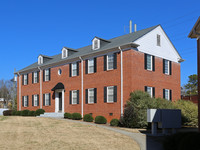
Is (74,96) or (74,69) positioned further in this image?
(74,69)

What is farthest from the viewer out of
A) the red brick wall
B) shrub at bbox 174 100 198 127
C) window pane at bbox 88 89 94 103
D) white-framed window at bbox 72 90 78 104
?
white-framed window at bbox 72 90 78 104

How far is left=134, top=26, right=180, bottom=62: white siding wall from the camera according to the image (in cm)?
2537

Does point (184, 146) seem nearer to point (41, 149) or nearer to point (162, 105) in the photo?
point (41, 149)

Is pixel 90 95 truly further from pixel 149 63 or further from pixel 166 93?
pixel 166 93

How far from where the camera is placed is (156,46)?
26859 millimetres

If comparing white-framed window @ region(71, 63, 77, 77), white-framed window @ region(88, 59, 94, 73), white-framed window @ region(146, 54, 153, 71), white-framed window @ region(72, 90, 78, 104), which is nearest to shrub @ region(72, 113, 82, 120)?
white-framed window @ region(72, 90, 78, 104)

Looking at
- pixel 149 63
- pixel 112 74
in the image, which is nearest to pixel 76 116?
pixel 112 74

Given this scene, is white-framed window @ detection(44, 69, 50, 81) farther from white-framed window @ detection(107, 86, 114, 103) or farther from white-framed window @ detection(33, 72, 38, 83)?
white-framed window @ detection(107, 86, 114, 103)

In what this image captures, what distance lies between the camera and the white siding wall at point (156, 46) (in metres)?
25.4

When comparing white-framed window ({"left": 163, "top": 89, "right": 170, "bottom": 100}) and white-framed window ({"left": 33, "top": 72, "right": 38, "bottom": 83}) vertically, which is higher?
white-framed window ({"left": 33, "top": 72, "right": 38, "bottom": 83})

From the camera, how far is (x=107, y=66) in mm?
25656

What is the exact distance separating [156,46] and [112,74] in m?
5.44

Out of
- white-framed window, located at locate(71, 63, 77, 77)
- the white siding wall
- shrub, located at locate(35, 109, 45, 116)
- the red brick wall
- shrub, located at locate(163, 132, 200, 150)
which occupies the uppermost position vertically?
the white siding wall

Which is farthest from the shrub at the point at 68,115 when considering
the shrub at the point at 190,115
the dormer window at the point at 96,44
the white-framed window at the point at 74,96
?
the shrub at the point at 190,115
